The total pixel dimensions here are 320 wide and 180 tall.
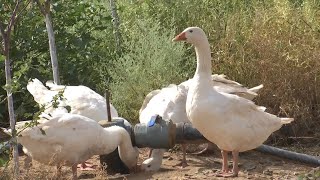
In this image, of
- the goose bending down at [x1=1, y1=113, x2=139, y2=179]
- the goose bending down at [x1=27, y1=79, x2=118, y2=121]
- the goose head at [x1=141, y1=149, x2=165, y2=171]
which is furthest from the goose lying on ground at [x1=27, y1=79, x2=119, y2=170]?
the goose bending down at [x1=1, y1=113, x2=139, y2=179]

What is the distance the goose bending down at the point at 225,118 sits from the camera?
20.2 feet

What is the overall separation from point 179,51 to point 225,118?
217cm

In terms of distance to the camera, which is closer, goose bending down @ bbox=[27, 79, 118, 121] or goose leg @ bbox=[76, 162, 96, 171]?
goose leg @ bbox=[76, 162, 96, 171]

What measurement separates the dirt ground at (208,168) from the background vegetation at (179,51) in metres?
0.77

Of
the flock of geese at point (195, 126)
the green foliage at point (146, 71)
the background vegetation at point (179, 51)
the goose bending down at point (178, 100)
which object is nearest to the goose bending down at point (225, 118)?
the flock of geese at point (195, 126)

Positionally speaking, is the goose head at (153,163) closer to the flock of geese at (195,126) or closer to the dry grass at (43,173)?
the flock of geese at (195,126)

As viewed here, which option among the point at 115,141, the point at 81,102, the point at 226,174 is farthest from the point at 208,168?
the point at 81,102

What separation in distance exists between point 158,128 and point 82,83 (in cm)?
243

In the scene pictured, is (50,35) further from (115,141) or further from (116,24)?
(116,24)

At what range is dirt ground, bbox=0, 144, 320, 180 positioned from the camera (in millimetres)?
6461

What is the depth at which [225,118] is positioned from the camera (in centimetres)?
618

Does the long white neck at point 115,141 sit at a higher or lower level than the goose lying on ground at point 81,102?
lower

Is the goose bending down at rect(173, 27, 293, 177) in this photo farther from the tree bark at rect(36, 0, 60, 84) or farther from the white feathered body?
the tree bark at rect(36, 0, 60, 84)

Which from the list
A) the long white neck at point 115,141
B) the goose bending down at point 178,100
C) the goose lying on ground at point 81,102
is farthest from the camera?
the goose lying on ground at point 81,102
